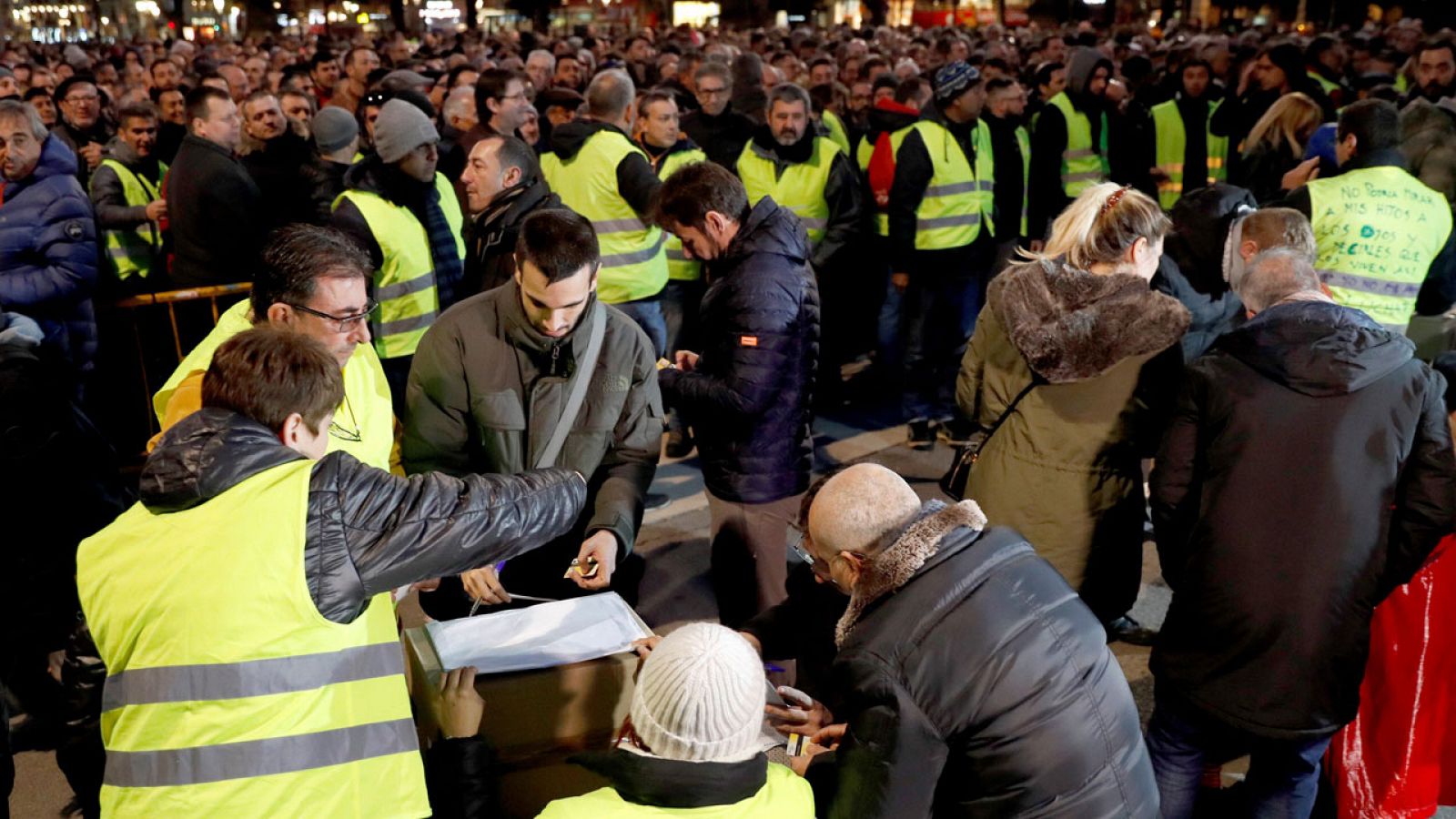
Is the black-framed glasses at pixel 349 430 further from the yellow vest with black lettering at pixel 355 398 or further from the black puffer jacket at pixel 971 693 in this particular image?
the black puffer jacket at pixel 971 693

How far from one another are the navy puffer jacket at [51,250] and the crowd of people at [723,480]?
0.06ft

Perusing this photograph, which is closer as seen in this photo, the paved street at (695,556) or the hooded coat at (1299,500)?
the hooded coat at (1299,500)

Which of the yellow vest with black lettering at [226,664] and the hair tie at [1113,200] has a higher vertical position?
the hair tie at [1113,200]

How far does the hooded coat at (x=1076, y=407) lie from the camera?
3410 mm

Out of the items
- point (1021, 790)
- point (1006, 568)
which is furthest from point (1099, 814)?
point (1006, 568)

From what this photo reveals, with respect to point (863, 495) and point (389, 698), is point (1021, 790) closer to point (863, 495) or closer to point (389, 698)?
point (863, 495)

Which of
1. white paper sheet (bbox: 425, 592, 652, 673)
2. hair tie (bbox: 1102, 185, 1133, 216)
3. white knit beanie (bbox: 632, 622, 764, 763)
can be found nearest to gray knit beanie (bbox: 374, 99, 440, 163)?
white paper sheet (bbox: 425, 592, 652, 673)

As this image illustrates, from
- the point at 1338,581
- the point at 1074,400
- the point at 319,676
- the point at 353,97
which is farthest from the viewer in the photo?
the point at 353,97

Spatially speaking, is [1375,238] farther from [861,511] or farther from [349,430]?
[349,430]

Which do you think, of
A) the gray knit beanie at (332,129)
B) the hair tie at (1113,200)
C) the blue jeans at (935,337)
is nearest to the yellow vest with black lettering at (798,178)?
the blue jeans at (935,337)

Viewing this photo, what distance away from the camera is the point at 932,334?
279 inches

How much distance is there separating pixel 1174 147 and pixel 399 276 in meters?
6.30

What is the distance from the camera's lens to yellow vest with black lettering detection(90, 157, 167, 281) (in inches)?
284

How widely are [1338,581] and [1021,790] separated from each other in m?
1.29
